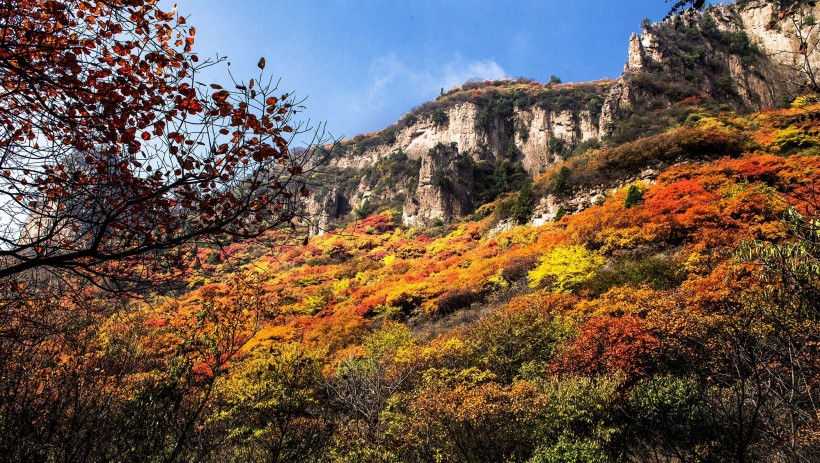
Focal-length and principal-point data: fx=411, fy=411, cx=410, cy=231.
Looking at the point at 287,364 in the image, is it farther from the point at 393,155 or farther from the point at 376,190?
the point at 393,155

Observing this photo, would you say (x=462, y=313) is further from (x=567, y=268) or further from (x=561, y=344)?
(x=561, y=344)

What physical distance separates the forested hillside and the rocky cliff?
706 mm

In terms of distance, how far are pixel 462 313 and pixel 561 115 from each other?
45888 mm

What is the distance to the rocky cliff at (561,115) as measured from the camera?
4288cm

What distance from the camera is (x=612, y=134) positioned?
40375 millimetres

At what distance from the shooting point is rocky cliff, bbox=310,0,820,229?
4288cm

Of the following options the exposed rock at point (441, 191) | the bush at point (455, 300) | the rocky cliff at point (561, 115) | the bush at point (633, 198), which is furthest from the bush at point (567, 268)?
the exposed rock at point (441, 191)

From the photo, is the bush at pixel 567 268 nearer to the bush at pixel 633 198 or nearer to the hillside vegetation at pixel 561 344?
the hillside vegetation at pixel 561 344

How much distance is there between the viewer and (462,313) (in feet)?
63.9

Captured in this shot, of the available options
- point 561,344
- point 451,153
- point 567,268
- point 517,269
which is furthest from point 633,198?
point 451,153

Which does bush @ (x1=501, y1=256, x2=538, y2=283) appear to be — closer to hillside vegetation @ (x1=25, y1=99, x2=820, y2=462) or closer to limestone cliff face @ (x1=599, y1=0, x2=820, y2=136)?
hillside vegetation @ (x1=25, y1=99, x2=820, y2=462)

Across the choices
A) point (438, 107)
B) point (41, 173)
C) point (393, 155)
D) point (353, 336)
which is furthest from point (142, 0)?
point (438, 107)

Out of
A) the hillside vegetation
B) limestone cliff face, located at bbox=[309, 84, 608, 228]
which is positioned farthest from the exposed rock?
the hillside vegetation

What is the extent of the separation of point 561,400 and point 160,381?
7.12 meters
